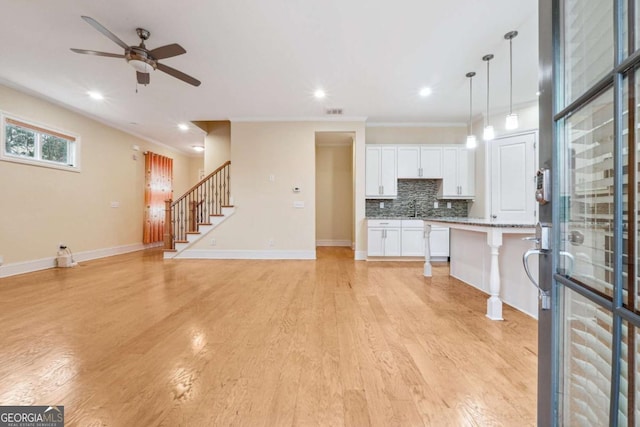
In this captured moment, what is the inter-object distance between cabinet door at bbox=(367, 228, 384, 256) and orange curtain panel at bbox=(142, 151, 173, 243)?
5558 millimetres

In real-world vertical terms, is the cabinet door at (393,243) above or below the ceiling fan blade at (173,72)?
A: below

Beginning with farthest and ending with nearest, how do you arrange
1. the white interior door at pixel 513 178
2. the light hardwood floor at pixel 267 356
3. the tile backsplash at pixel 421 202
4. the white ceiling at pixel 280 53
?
the tile backsplash at pixel 421 202 → the white interior door at pixel 513 178 → the white ceiling at pixel 280 53 → the light hardwood floor at pixel 267 356

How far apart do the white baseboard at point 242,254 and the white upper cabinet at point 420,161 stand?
8.59 feet

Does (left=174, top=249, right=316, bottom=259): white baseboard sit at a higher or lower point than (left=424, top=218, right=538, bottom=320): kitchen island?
lower

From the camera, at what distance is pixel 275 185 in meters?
5.49

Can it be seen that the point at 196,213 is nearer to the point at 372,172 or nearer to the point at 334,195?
the point at 334,195

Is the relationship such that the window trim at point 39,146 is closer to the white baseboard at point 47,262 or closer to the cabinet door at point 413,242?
the white baseboard at point 47,262

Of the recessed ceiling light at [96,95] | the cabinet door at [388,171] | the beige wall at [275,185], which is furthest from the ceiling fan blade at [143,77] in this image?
the cabinet door at [388,171]

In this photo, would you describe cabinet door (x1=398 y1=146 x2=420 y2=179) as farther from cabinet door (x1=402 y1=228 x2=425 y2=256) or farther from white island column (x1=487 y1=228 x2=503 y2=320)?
white island column (x1=487 y1=228 x2=503 y2=320)

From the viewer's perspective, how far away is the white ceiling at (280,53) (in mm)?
2541

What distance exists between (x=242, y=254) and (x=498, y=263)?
172 inches

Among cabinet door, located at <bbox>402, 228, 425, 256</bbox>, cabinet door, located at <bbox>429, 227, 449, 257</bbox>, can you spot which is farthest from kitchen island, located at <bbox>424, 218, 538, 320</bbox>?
cabinet door, located at <bbox>429, 227, 449, 257</bbox>

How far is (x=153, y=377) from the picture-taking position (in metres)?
1.53

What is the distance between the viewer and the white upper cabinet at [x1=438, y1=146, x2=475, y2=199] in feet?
17.9
